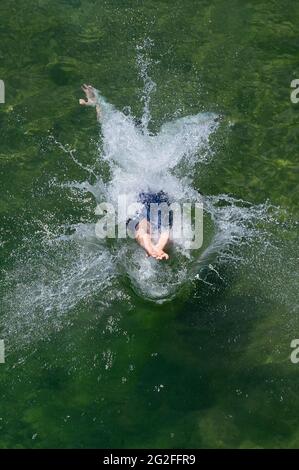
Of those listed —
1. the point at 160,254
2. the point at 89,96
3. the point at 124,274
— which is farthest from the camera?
the point at 89,96

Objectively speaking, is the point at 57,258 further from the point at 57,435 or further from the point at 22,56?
the point at 22,56

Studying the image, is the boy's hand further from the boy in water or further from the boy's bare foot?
the boy's bare foot

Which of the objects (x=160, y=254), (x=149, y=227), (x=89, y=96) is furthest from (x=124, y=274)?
(x=89, y=96)

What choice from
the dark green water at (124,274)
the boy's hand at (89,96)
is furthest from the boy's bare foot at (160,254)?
the boy's hand at (89,96)

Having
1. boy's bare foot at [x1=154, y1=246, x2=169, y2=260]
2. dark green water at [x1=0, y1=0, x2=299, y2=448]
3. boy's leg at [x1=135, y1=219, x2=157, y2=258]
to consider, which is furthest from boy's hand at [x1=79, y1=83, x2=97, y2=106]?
boy's bare foot at [x1=154, y1=246, x2=169, y2=260]

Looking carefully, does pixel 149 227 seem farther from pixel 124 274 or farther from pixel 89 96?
pixel 89 96

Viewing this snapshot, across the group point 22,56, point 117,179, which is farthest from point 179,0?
point 117,179

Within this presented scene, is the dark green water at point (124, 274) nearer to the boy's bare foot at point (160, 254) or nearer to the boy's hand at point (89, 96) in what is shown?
the boy's hand at point (89, 96)
